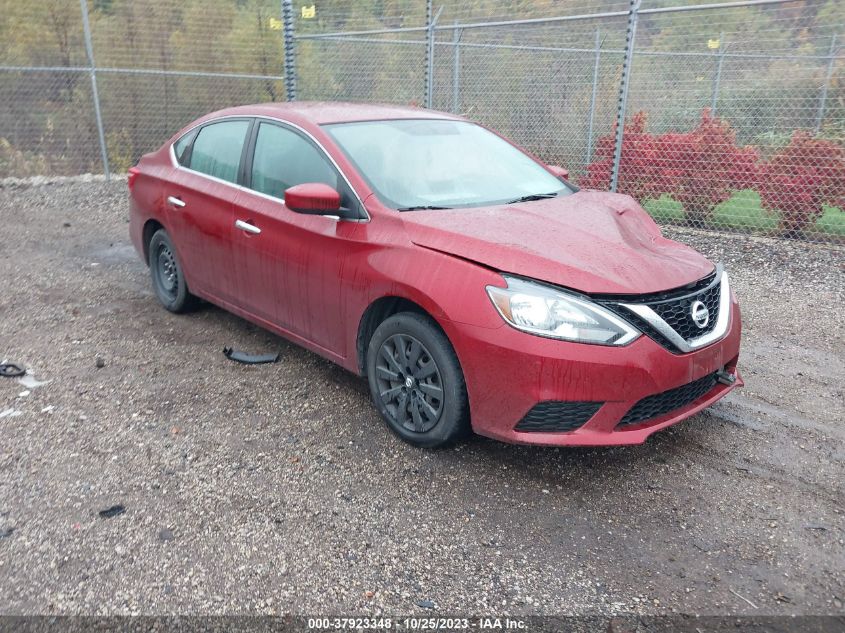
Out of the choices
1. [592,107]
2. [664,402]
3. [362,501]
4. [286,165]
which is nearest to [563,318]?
[664,402]

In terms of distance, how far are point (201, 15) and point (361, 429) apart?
12574 millimetres

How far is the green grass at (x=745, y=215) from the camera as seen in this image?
7.27 metres

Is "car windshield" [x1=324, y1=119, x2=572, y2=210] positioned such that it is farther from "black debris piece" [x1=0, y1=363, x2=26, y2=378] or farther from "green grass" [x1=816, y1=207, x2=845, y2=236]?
"green grass" [x1=816, y1=207, x2=845, y2=236]

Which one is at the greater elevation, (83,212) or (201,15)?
(201,15)

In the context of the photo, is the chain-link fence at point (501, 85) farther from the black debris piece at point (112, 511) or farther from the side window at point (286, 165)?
the black debris piece at point (112, 511)

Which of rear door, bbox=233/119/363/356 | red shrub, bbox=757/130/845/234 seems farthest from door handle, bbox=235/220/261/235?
red shrub, bbox=757/130/845/234

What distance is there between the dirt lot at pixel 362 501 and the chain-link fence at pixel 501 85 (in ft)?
12.7

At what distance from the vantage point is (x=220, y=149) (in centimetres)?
466

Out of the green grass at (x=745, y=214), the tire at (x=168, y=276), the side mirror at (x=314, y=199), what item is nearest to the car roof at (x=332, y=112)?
the side mirror at (x=314, y=199)

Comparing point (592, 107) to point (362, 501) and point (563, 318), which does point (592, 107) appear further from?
point (362, 501)

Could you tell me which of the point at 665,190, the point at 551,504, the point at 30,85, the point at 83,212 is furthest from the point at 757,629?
the point at 30,85

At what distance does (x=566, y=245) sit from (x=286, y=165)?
72.0 inches

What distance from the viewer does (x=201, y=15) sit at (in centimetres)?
1355

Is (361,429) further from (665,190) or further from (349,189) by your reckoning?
(665,190)
